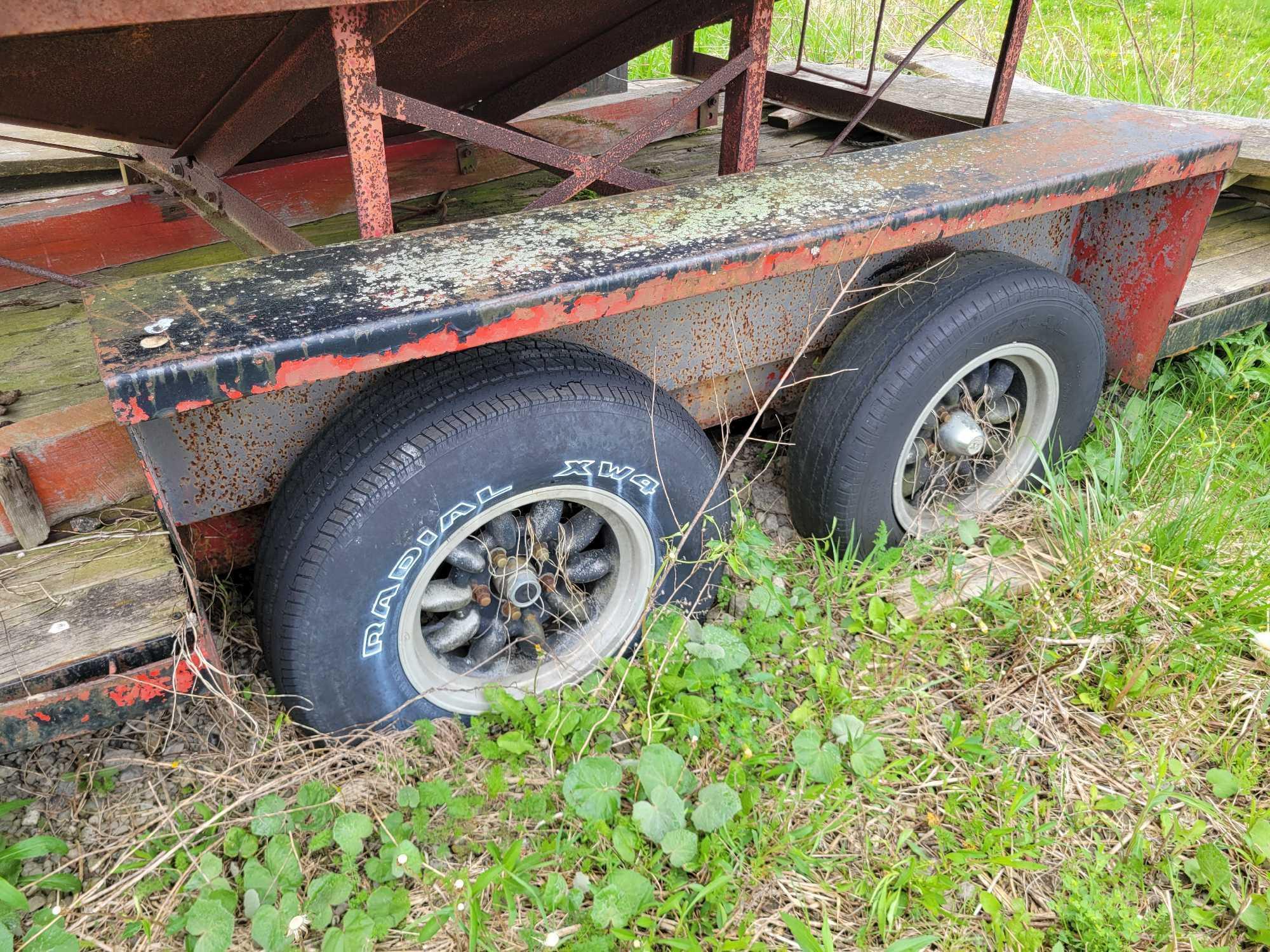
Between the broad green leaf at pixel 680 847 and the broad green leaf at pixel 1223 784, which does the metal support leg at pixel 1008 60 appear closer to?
the broad green leaf at pixel 1223 784

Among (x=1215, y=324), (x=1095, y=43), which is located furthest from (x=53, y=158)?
(x=1095, y=43)

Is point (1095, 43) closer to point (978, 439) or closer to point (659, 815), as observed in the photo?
point (978, 439)

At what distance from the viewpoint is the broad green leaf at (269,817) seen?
6.25 ft

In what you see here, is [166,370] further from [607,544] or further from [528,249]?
[607,544]

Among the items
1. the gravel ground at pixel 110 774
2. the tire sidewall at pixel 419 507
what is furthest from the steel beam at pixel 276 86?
the gravel ground at pixel 110 774

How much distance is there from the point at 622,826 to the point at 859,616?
90cm

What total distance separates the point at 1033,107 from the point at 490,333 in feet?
7.63

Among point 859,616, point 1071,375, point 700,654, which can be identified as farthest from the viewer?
point 1071,375

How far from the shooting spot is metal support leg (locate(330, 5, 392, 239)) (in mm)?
1679

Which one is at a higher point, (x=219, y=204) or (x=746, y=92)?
(x=746, y=92)

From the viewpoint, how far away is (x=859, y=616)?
96.8 inches

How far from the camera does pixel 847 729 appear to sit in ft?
6.95

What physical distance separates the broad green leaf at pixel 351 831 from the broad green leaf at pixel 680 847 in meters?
0.60

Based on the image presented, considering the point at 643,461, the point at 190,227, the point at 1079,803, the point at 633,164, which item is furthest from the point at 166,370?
the point at 633,164
